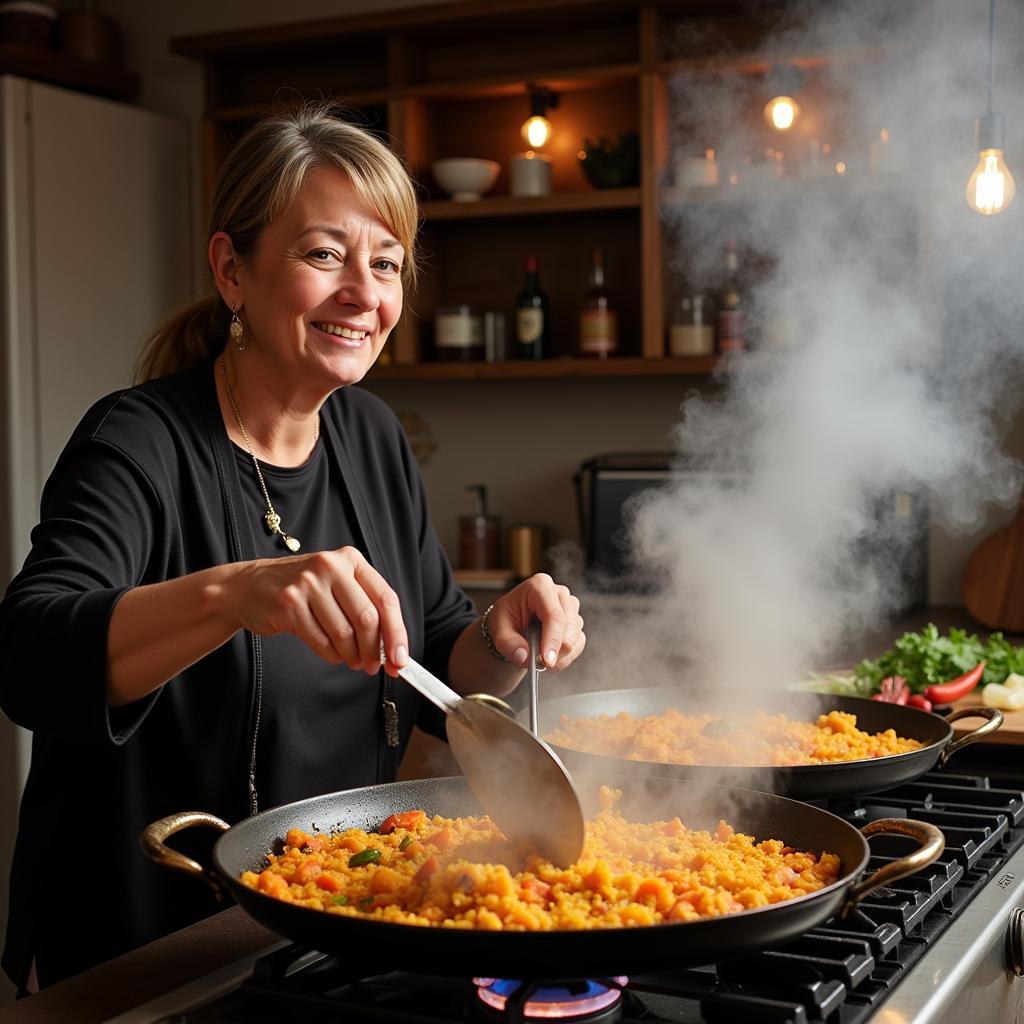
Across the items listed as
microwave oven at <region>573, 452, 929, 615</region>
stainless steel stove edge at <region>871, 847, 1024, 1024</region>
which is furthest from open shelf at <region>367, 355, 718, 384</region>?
stainless steel stove edge at <region>871, 847, 1024, 1024</region>

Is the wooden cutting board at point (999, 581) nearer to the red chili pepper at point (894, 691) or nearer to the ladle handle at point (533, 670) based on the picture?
the red chili pepper at point (894, 691)

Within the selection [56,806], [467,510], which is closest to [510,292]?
[467,510]

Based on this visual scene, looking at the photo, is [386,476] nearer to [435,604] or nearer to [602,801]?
[435,604]

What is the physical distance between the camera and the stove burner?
92 centimetres

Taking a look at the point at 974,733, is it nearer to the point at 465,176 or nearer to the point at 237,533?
the point at 237,533

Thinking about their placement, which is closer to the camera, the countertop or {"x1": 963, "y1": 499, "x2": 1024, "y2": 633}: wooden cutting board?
the countertop

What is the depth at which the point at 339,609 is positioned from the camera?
1.07 metres

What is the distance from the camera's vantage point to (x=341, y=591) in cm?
107

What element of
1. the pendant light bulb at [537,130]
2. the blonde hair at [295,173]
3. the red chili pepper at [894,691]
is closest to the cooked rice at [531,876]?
the blonde hair at [295,173]

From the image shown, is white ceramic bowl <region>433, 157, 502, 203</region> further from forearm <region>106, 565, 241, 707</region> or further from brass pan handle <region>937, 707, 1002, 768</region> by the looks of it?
forearm <region>106, 565, 241, 707</region>

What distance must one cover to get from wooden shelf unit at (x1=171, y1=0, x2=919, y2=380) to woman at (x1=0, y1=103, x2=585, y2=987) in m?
1.83

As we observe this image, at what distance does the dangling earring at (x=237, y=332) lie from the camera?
1685 mm

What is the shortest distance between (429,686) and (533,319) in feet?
8.47

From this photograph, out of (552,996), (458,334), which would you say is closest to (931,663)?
(552,996)
